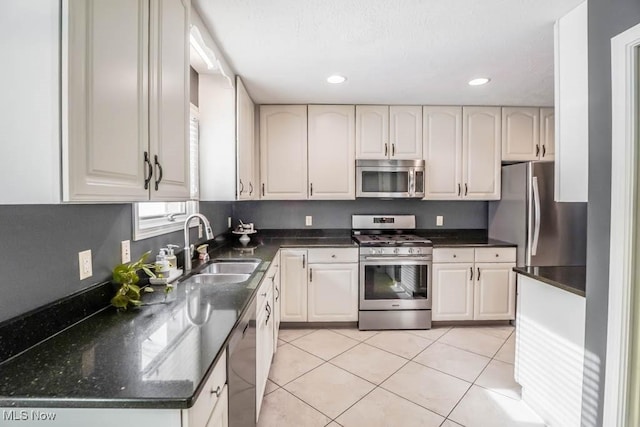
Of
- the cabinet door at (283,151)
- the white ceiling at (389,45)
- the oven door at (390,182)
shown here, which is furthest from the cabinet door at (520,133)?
the cabinet door at (283,151)

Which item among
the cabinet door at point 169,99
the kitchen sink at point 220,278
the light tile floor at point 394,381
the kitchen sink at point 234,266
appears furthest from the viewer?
the kitchen sink at point 234,266

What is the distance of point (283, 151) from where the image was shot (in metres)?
3.24

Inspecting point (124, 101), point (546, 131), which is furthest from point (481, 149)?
point (124, 101)

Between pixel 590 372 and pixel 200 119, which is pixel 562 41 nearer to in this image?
pixel 590 372

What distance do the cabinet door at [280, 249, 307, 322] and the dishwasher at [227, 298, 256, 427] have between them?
1.47 m

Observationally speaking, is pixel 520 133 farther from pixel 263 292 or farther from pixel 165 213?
pixel 165 213

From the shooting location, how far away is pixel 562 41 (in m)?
1.65

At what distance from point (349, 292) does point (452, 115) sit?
2.19 m

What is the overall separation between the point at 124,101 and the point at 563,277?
2268mm

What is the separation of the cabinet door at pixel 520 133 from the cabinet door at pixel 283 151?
7.16ft

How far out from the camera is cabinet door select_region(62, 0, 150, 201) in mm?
716

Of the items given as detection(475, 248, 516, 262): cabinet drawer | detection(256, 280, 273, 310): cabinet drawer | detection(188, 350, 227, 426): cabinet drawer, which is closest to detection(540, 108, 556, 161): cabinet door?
detection(475, 248, 516, 262): cabinet drawer

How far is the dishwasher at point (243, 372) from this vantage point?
1.14m

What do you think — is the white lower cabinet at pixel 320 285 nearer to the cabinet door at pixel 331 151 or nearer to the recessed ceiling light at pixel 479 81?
the cabinet door at pixel 331 151
